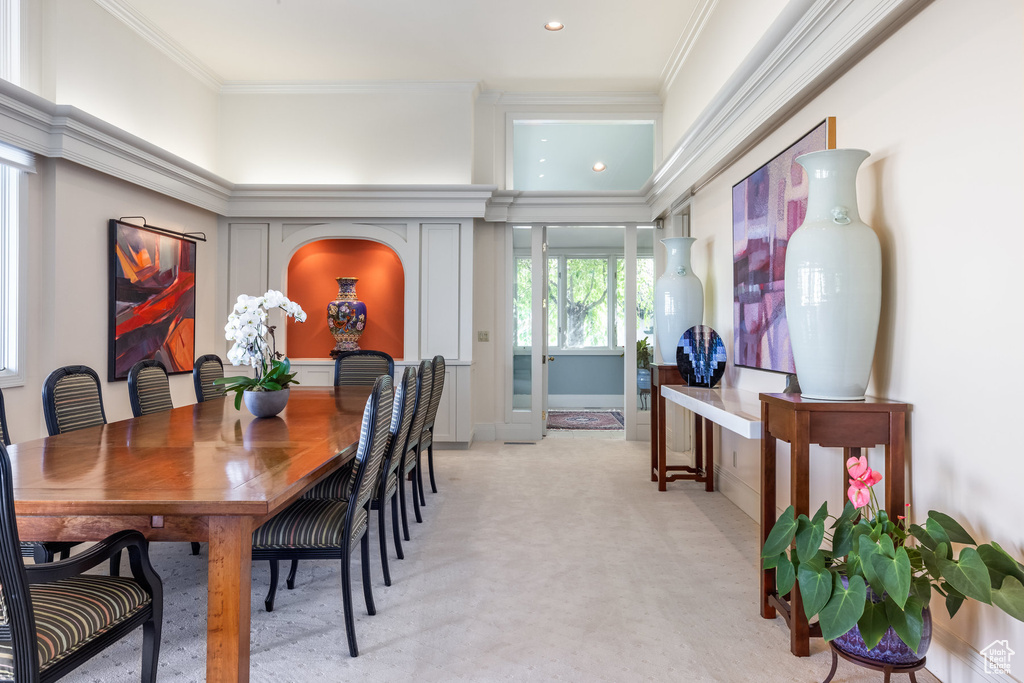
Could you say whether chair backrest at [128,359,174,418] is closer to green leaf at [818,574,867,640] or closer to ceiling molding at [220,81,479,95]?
green leaf at [818,574,867,640]

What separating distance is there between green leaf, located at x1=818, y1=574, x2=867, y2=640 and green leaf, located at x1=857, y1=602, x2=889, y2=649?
4 centimetres

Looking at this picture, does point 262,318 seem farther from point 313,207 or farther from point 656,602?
point 313,207

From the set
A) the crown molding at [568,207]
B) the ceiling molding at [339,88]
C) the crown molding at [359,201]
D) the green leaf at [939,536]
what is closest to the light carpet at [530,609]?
the green leaf at [939,536]

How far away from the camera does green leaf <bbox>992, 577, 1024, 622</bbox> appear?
141 centimetres

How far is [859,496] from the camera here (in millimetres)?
1771

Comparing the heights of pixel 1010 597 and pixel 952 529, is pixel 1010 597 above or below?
below

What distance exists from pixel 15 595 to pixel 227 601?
1.50 ft

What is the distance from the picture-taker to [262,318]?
286cm

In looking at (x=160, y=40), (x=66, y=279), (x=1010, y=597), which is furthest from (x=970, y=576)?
(x=160, y=40)

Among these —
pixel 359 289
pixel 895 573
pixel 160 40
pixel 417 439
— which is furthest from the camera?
pixel 359 289

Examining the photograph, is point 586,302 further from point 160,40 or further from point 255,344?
point 255,344

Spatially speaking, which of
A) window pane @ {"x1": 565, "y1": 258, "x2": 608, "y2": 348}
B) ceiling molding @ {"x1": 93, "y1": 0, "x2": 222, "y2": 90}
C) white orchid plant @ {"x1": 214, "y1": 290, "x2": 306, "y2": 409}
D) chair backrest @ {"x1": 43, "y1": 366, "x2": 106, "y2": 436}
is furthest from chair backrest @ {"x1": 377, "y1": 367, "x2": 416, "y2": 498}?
window pane @ {"x1": 565, "y1": 258, "x2": 608, "y2": 348}

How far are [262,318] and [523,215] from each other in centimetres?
373

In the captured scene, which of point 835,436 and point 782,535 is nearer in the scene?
point 782,535
